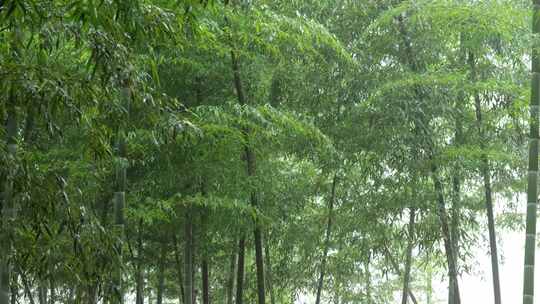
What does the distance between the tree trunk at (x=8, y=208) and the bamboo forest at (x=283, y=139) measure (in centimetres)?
1

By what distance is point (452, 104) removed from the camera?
7270 millimetres

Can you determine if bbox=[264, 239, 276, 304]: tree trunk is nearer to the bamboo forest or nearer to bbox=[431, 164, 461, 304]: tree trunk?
the bamboo forest

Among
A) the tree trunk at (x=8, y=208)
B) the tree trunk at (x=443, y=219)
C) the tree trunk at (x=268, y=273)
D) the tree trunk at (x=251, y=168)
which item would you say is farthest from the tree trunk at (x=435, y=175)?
the tree trunk at (x=8, y=208)

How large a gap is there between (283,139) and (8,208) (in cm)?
372

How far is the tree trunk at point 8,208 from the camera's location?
3.66 metres

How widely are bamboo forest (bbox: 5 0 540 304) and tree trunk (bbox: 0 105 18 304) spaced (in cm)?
1

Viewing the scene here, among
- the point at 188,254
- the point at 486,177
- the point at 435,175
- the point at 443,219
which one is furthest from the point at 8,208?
the point at 486,177

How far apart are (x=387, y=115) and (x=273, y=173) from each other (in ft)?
4.71

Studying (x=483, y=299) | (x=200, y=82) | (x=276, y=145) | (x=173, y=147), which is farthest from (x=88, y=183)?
(x=483, y=299)

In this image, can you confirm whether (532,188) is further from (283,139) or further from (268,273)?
(268,273)

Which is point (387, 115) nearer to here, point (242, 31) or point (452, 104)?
point (452, 104)

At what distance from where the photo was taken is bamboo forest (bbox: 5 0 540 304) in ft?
13.4

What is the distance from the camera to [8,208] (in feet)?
13.1

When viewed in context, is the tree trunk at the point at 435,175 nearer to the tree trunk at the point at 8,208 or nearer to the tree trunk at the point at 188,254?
the tree trunk at the point at 188,254
